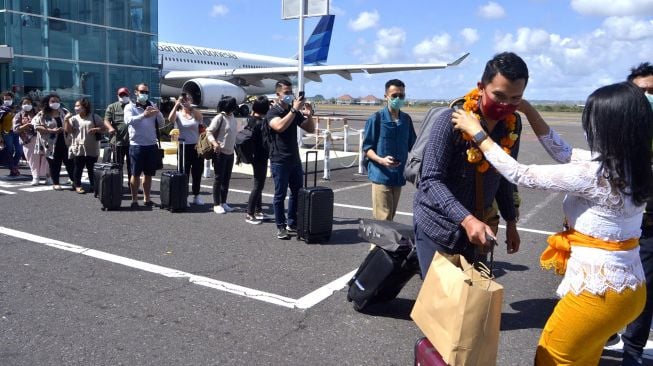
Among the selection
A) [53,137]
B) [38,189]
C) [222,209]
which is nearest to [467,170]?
[222,209]

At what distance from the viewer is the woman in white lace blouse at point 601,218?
2.27 meters

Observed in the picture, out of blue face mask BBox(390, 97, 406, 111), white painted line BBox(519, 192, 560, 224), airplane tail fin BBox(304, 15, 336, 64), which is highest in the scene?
airplane tail fin BBox(304, 15, 336, 64)

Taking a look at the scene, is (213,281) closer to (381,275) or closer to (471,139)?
(381,275)

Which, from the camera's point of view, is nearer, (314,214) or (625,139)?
(625,139)

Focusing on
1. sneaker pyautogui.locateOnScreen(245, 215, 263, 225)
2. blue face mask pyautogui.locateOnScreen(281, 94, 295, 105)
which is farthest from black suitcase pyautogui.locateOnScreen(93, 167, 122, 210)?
blue face mask pyautogui.locateOnScreen(281, 94, 295, 105)

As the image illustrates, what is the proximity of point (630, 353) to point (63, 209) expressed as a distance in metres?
7.50

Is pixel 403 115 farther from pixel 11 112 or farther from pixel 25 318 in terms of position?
pixel 11 112

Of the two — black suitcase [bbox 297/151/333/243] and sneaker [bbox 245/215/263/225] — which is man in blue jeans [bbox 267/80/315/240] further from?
sneaker [bbox 245/215/263/225]

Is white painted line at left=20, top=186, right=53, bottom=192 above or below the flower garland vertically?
below

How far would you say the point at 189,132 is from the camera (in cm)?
878

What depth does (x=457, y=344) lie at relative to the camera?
2252 millimetres

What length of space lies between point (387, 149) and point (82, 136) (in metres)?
5.99

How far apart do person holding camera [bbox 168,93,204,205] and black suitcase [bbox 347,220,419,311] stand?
199 inches

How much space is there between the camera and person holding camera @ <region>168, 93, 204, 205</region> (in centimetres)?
875
